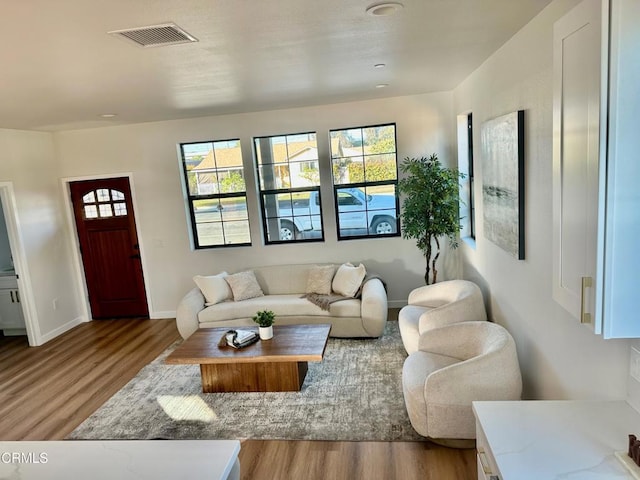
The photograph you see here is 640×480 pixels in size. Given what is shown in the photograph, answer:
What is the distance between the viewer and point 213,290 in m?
4.81

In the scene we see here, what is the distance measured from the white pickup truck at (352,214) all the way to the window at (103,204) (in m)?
2.23

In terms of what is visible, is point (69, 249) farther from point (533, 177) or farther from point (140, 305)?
point (533, 177)

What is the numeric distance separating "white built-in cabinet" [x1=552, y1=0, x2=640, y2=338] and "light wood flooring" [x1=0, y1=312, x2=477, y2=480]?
1.56 metres

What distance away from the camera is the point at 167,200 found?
5.52 metres

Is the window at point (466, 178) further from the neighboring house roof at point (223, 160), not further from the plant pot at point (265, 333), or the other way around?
the neighboring house roof at point (223, 160)

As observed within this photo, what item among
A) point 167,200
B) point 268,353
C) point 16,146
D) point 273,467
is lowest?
point 273,467

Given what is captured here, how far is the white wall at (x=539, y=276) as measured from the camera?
1.91 m

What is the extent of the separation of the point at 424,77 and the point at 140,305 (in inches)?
186

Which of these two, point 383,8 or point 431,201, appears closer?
point 383,8

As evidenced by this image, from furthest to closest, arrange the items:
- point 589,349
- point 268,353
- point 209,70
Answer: point 268,353 < point 209,70 < point 589,349

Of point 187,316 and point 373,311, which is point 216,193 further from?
point 373,311

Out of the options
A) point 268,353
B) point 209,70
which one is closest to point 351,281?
point 268,353

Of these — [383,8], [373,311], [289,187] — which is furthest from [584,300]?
[289,187]

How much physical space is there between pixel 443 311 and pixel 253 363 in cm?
164
